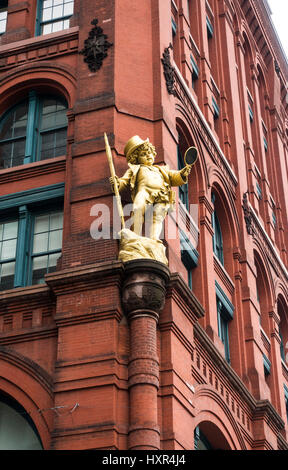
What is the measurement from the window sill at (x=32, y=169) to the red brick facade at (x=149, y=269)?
33 millimetres

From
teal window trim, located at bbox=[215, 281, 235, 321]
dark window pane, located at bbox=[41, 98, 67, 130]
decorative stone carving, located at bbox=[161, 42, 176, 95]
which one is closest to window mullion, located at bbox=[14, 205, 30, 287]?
dark window pane, located at bbox=[41, 98, 67, 130]

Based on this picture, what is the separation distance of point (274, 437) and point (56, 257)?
941 centimetres

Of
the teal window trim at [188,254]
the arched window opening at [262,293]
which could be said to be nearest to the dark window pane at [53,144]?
the teal window trim at [188,254]

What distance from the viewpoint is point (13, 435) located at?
70.6 feet

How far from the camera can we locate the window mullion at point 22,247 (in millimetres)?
23734

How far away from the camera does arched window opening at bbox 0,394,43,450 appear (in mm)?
21188

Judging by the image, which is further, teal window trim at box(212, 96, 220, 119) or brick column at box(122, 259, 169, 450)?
teal window trim at box(212, 96, 220, 119)

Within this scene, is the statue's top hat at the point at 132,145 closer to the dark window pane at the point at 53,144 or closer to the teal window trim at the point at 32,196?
the teal window trim at the point at 32,196

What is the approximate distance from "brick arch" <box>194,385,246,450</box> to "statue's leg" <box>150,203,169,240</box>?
4.10 metres

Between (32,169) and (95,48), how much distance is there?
3854mm

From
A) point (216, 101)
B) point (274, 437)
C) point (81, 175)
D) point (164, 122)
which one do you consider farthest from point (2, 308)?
point (216, 101)

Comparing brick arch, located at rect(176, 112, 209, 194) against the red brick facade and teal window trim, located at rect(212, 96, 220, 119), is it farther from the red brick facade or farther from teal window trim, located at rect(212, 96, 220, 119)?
teal window trim, located at rect(212, 96, 220, 119)

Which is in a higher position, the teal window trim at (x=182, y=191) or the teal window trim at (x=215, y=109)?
the teal window trim at (x=215, y=109)

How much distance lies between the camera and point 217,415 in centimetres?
2450
